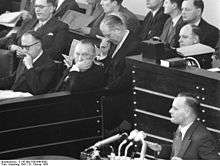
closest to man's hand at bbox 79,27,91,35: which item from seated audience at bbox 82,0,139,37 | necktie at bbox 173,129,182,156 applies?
seated audience at bbox 82,0,139,37

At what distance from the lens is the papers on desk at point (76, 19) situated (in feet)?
21.7

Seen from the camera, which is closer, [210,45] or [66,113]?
[210,45]

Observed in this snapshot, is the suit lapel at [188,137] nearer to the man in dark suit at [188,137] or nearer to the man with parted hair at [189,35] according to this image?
the man in dark suit at [188,137]

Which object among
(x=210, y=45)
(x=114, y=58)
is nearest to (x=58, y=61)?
(x=114, y=58)

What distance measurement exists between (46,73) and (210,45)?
64.1 inches

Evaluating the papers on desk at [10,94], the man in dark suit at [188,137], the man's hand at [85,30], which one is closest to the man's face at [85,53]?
the man's hand at [85,30]

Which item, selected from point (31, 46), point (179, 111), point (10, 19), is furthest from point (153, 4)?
point (10, 19)

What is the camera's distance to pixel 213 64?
6004mm

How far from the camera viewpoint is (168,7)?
6.24 meters

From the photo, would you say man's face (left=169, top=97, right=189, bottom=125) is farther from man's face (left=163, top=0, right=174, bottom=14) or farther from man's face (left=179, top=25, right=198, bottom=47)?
man's face (left=163, top=0, right=174, bottom=14)

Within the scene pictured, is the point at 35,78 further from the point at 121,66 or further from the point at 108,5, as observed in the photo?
the point at 108,5

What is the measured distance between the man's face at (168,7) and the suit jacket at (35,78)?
121cm

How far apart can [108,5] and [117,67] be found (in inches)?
24.0

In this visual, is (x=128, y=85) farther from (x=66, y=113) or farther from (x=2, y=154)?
(x=2, y=154)
